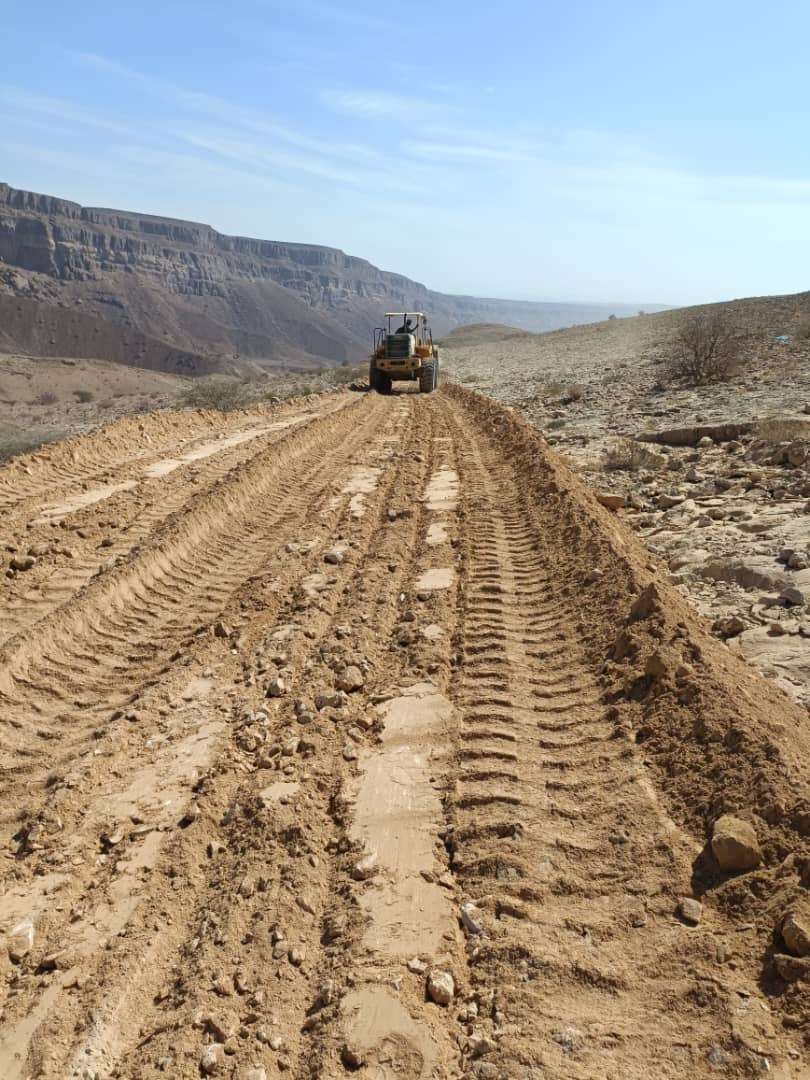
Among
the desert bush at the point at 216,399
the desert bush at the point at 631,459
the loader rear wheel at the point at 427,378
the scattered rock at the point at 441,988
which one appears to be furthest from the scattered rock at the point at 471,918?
the desert bush at the point at 216,399

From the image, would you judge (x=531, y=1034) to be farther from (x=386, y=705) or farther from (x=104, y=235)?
(x=104, y=235)

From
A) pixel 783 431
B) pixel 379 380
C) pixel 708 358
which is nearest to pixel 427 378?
pixel 379 380

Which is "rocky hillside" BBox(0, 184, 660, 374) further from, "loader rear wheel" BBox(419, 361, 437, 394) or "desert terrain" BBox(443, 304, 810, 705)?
"desert terrain" BBox(443, 304, 810, 705)

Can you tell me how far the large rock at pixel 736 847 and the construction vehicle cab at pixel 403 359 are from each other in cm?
2155

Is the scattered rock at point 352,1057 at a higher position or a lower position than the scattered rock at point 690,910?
lower

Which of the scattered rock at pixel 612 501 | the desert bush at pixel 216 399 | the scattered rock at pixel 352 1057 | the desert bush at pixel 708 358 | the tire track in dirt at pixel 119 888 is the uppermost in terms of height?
the desert bush at pixel 708 358

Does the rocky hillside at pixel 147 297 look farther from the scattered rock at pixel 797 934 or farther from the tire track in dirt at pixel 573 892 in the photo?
the scattered rock at pixel 797 934

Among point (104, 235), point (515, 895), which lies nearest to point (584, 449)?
point (515, 895)

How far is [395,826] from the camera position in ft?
11.9

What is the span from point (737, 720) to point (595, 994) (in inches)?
63.9

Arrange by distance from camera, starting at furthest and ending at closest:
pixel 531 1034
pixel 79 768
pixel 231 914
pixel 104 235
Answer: pixel 104 235 < pixel 79 768 < pixel 231 914 < pixel 531 1034

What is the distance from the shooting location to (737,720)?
12.5ft

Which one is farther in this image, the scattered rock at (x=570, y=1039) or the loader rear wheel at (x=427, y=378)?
the loader rear wheel at (x=427, y=378)

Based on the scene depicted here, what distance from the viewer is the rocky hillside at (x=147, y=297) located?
108 m
